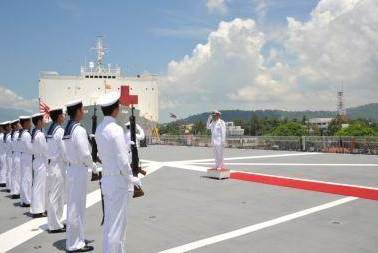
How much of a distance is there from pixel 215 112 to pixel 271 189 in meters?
3.29

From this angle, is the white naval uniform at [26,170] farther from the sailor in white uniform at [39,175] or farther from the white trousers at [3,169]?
the white trousers at [3,169]

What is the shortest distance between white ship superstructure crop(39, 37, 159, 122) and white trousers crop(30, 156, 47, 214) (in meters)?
36.9

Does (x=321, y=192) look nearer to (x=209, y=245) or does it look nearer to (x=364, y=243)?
(x=364, y=243)

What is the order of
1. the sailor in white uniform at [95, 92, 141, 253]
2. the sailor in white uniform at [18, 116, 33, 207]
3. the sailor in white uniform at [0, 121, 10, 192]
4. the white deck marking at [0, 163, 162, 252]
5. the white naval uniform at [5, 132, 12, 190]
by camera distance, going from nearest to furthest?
1. the sailor in white uniform at [95, 92, 141, 253]
2. the white deck marking at [0, 163, 162, 252]
3. the sailor in white uniform at [18, 116, 33, 207]
4. the white naval uniform at [5, 132, 12, 190]
5. the sailor in white uniform at [0, 121, 10, 192]

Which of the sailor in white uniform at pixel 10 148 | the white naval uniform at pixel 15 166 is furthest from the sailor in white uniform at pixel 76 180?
the sailor in white uniform at pixel 10 148

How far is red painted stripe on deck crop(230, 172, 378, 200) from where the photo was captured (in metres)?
9.70

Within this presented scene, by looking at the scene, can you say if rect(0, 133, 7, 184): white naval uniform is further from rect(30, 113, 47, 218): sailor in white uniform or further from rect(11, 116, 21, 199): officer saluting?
rect(30, 113, 47, 218): sailor in white uniform

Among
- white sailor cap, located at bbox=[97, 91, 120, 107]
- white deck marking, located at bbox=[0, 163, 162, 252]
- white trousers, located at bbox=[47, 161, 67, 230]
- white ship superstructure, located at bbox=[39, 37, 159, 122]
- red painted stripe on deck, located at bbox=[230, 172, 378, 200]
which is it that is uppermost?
white ship superstructure, located at bbox=[39, 37, 159, 122]

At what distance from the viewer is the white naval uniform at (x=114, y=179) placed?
15.5 ft

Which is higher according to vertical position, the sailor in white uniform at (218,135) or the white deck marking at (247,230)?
the sailor in white uniform at (218,135)

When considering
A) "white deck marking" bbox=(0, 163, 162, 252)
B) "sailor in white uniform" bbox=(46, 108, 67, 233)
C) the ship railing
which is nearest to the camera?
"white deck marking" bbox=(0, 163, 162, 252)

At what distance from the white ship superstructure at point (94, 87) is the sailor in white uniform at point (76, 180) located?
128 ft

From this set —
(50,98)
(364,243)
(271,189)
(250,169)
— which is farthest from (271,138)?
(50,98)

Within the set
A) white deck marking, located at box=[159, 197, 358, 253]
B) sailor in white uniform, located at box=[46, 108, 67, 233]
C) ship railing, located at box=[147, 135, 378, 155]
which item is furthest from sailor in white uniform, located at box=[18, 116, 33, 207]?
ship railing, located at box=[147, 135, 378, 155]
